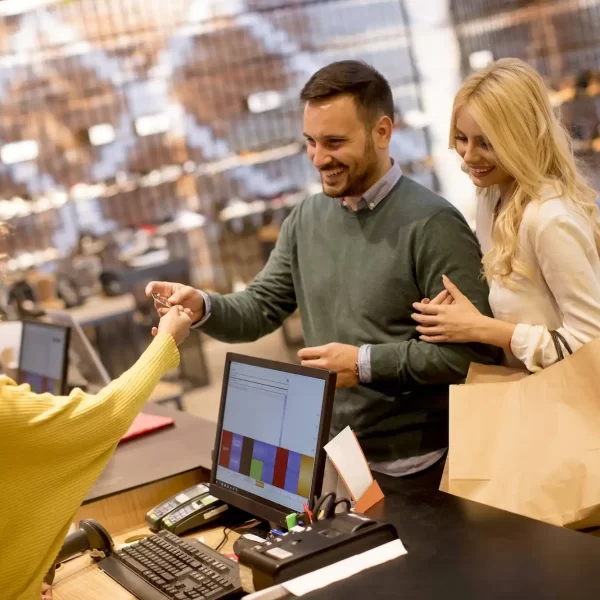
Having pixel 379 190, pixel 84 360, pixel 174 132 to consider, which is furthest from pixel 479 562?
pixel 174 132

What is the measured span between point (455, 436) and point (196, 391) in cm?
437

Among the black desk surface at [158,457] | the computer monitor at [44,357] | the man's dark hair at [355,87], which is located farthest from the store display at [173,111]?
the man's dark hair at [355,87]

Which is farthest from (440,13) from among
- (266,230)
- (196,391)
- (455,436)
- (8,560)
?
(8,560)

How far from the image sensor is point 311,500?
1.65 m

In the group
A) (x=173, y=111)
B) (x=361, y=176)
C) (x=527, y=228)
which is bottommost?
(x=527, y=228)

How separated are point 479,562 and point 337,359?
0.69 m

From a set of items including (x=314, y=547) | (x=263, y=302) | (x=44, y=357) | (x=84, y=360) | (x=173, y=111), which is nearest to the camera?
(x=314, y=547)

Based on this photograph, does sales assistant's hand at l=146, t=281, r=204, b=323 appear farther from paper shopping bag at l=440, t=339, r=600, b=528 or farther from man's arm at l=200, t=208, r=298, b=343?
paper shopping bag at l=440, t=339, r=600, b=528

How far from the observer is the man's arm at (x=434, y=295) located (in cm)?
190

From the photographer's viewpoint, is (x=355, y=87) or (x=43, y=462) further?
(x=355, y=87)

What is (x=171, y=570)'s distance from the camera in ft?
5.73

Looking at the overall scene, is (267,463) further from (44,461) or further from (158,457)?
(158,457)

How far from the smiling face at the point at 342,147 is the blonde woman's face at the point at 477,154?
308mm

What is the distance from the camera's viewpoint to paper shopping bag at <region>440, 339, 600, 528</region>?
1484mm
